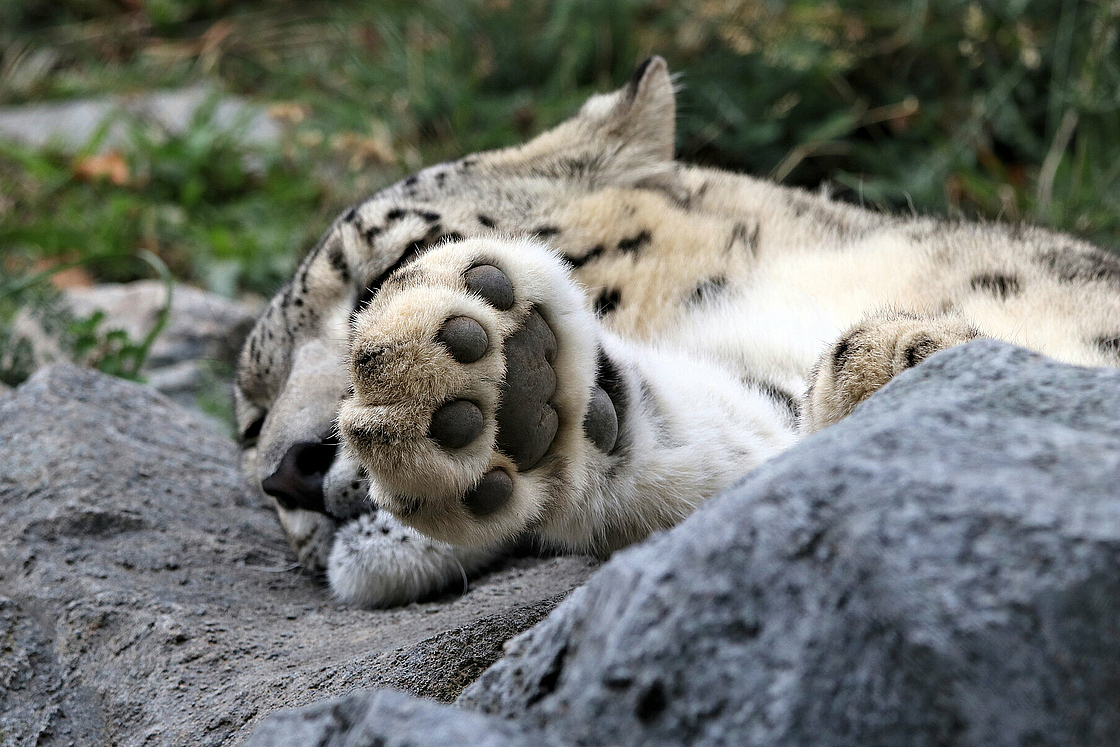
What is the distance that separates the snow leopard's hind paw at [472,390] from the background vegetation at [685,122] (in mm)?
3038

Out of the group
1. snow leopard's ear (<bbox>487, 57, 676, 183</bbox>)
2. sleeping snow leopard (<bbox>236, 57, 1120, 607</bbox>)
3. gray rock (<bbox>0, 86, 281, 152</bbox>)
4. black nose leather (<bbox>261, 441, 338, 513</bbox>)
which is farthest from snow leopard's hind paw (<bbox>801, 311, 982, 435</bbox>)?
gray rock (<bbox>0, 86, 281, 152</bbox>)

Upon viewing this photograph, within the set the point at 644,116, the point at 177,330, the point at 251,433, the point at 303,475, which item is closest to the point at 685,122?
the point at 644,116

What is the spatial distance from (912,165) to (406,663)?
441 cm

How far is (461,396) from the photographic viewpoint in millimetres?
1562

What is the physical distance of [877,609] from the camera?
3.14 ft

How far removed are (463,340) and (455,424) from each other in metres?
0.13

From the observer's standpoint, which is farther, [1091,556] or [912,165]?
[912,165]

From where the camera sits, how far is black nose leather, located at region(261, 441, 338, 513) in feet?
7.59

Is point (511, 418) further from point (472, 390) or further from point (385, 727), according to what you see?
point (385, 727)

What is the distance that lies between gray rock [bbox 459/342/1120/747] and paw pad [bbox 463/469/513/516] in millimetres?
511

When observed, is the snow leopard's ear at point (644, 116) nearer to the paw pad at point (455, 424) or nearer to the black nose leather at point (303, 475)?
the black nose leather at point (303, 475)

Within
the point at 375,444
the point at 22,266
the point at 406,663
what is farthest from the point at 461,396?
the point at 22,266

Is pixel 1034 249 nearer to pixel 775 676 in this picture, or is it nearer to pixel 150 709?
pixel 775 676

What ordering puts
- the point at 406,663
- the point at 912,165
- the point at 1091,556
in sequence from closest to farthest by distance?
the point at 1091,556, the point at 406,663, the point at 912,165
